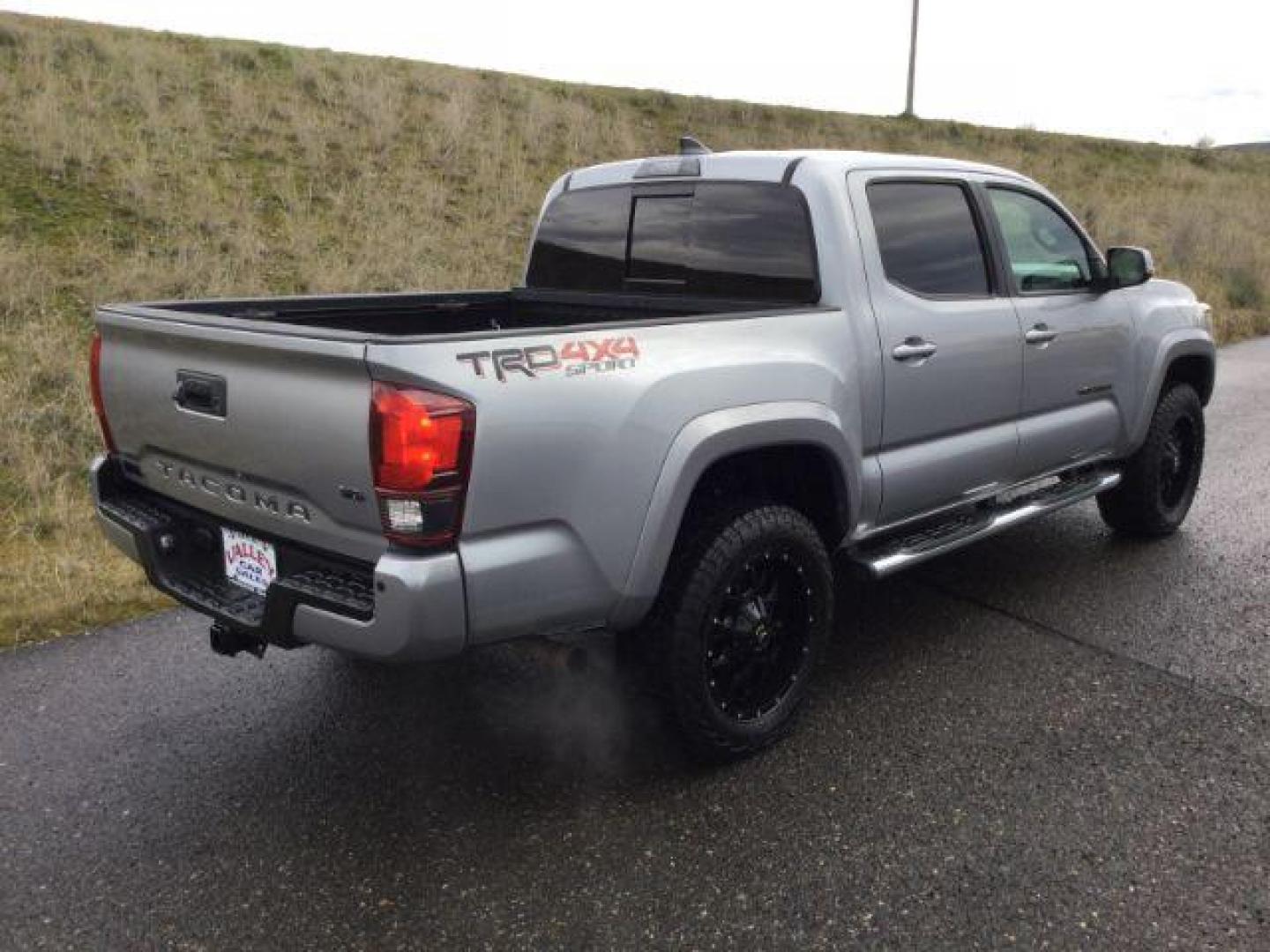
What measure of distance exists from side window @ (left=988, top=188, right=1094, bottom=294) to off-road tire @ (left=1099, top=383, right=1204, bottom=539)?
930 millimetres

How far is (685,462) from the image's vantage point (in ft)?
9.12

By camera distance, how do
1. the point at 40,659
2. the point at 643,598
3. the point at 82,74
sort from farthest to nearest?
1. the point at 82,74
2. the point at 40,659
3. the point at 643,598

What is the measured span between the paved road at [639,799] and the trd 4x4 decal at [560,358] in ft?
4.14

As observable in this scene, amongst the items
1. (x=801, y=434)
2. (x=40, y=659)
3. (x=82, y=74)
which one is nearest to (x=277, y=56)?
(x=82, y=74)

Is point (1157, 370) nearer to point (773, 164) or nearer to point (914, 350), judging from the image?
point (914, 350)

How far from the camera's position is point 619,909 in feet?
8.20

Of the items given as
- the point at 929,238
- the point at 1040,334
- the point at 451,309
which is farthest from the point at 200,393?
the point at 1040,334

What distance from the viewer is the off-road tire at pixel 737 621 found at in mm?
2928

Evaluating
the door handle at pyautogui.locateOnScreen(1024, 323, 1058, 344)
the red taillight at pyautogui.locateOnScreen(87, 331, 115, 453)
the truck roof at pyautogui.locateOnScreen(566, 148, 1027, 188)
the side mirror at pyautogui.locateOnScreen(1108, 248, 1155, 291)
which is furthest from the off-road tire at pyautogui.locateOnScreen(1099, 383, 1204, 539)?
the red taillight at pyautogui.locateOnScreen(87, 331, 115, 453)

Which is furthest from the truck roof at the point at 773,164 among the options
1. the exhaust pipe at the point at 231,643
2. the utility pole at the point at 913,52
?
the utility pole at the point at 913,52

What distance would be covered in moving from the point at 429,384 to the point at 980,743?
2067mm

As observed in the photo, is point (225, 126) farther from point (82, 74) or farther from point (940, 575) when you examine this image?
point (940, 575)

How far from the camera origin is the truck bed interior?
3.57 metres

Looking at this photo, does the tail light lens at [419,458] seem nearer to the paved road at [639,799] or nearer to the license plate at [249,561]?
the license plate at [249,561]
